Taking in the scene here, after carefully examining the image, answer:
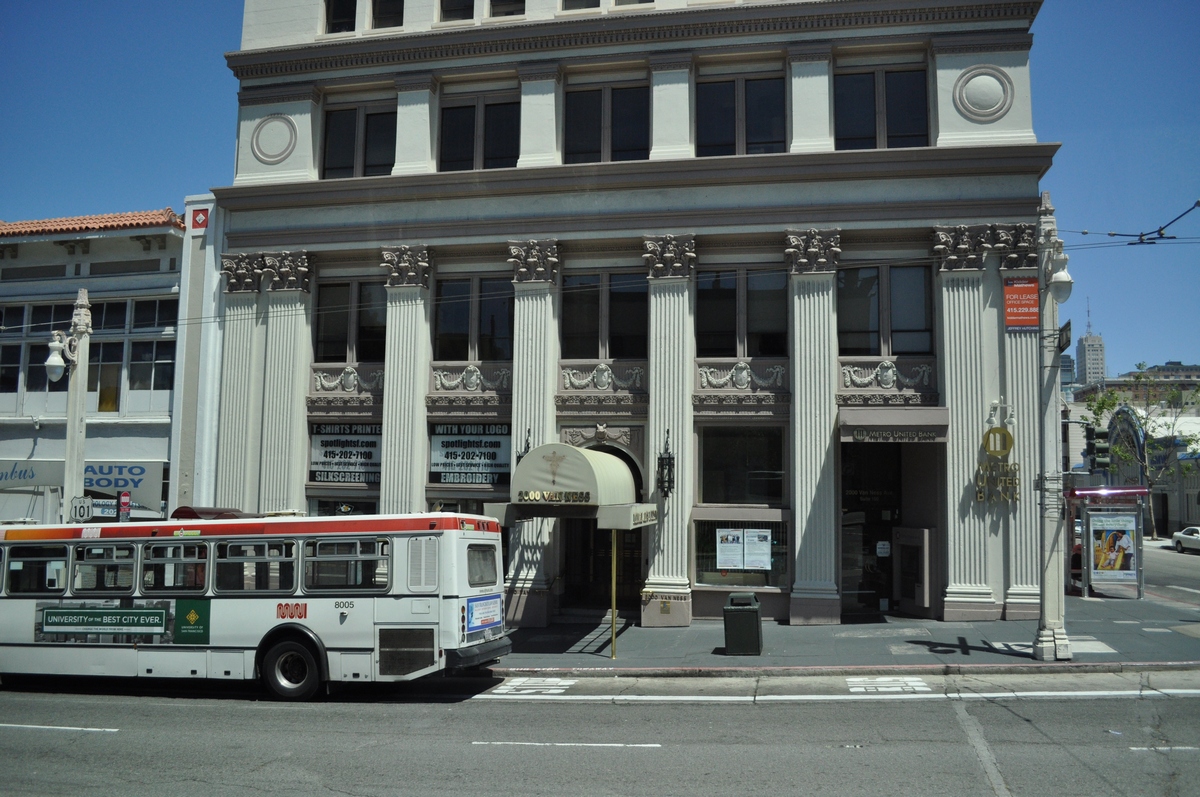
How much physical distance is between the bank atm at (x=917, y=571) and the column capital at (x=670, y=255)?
7.78 m

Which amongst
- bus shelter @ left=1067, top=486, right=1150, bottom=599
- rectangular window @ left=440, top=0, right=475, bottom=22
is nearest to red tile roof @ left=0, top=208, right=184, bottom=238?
rectangular window @ left=440, top=0, right=475, bottom=22

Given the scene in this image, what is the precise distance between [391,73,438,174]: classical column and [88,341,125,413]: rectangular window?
374 inches

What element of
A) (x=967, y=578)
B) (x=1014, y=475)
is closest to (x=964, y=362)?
(x=1014, y=475)

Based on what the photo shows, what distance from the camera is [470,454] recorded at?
2197cm

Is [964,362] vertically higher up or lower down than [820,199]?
lower down

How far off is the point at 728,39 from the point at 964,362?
9.08m

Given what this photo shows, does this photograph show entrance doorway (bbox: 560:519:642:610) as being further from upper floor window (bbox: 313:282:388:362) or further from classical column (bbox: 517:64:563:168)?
classical column (bbox: 517:64:563:168)

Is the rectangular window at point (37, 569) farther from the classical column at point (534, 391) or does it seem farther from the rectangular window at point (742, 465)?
the rectangular window at point (742, 465)

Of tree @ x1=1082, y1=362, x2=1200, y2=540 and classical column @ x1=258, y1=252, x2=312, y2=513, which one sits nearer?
classical column @ x1=258, y1=252, x2=312, y2=513

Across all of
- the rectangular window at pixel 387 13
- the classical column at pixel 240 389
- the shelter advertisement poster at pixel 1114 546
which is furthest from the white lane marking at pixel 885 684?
the rectangular window at pixel 387 13

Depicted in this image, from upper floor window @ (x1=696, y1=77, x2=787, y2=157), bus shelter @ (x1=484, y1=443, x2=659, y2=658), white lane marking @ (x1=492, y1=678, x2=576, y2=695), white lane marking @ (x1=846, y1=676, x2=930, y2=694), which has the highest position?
upper floor window @ (x1=696, y1=77, x2=787, y2=157)

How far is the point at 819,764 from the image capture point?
31.8 ft

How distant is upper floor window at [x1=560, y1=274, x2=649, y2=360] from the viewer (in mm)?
21422

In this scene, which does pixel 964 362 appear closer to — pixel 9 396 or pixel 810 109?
pixel 810 109
